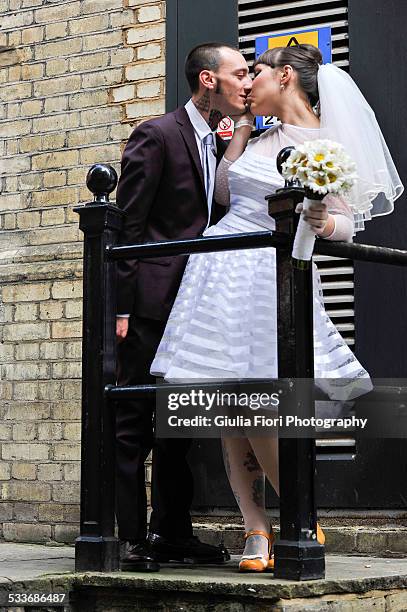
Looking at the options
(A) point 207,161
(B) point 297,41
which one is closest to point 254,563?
(A) point 207,161

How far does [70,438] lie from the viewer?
17.3 ft

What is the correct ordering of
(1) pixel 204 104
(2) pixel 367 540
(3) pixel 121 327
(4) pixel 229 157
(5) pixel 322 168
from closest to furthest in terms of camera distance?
(5) pixel 322 168, (3) pixel 121 327, (4) pixel 229 157, (1) pixel 204 104, (2) pixel 367 540

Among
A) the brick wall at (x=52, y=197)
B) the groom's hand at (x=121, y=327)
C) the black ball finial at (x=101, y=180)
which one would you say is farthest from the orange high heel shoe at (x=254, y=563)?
the brick wall at (x=52, y=197)

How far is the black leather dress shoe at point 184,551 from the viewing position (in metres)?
3.73

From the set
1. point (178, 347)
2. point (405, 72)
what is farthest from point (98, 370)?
point (405, 72)

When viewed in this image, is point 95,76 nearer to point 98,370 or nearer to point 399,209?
point 399,209

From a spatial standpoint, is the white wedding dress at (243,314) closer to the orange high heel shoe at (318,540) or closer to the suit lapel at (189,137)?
the suit lapel at (189,137)

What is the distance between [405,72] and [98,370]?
2.19m

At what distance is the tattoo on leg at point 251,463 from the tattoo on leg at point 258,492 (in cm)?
4

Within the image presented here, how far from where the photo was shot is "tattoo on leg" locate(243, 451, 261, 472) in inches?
139

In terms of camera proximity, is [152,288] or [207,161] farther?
[207,161]

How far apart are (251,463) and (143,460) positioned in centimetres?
40

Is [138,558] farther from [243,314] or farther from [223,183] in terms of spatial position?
[223,183]

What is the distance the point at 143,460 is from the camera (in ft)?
12.0
